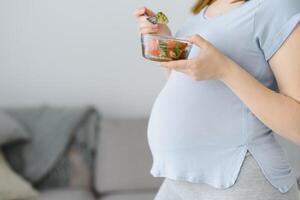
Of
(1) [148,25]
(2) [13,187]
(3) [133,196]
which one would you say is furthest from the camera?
(3) [133,196]

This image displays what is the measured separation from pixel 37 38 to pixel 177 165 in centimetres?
151

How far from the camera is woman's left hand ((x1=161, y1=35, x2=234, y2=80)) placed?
3.22 feet

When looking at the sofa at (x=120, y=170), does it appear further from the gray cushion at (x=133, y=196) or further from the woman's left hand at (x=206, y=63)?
the woman's left hand at (x=206, y=63)

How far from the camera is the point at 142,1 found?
2434mm

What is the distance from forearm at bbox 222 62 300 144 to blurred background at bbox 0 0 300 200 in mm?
1260

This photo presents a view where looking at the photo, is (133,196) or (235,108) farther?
(133,196)

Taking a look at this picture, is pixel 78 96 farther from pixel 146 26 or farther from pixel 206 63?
pixel 206 63

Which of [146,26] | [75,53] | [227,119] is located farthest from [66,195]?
[227,119]

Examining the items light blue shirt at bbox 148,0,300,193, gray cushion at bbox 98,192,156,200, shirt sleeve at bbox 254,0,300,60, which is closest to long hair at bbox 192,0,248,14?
light blue shirt at bbox 148,0,300,193

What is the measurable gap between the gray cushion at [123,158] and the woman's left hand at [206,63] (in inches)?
50.8

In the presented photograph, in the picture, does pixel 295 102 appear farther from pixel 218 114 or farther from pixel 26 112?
pixel 26 112

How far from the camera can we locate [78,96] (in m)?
2.51

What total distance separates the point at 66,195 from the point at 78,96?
53 cm

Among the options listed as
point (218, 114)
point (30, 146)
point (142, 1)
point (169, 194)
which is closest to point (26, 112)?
point (30, 146)
